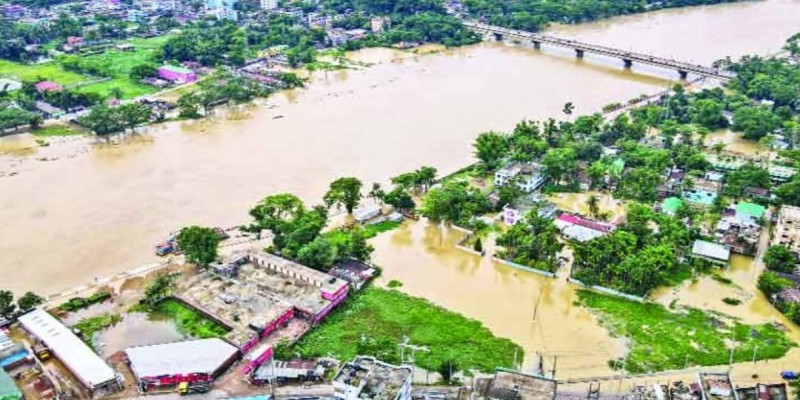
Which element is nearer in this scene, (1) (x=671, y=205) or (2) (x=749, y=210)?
(2) (x=749, y=210)

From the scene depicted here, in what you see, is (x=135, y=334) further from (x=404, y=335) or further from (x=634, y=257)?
(x=634, y=257)

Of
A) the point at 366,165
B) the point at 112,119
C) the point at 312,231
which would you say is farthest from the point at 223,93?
the point at 312,231

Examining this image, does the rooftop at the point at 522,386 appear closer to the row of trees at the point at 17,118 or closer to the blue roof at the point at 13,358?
the blue roof at the point at 13,358

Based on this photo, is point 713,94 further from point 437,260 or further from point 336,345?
point 336,345

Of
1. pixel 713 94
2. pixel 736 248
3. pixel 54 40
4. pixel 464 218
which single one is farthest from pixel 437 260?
pixel 54 40

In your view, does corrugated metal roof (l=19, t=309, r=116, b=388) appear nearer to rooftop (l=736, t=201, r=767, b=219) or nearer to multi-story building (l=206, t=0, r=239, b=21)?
rooftop (l=736, t=201, r=767, b=219)

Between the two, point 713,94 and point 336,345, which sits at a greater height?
point 713,94

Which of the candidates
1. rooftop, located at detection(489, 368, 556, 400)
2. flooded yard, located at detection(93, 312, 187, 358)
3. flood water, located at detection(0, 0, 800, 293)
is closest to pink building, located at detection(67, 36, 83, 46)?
flood water, located at detection(0, 0, 800, 293)

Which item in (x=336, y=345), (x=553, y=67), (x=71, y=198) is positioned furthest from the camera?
(x=553, y=67)
